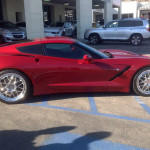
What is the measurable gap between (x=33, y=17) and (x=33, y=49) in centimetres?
1169

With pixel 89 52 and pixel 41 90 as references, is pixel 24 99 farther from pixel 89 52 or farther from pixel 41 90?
pixel 89 52

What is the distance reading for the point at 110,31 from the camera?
15.1 meters

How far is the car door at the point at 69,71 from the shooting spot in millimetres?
4570

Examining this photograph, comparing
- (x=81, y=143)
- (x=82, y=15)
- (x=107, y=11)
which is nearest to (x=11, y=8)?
(x=82, y=15)

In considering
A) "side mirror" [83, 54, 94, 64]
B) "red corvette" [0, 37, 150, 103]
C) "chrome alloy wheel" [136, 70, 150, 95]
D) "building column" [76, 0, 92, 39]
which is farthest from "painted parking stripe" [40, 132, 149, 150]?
"building column" [76, 0, 92, 39]

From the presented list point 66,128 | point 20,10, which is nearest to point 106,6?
point 20,10

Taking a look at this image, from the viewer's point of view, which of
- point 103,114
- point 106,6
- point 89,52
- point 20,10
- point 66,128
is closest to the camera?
point 66,128

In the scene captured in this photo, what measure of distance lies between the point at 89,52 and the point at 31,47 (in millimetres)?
1247

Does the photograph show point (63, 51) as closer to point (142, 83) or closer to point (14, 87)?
point (14, 87)

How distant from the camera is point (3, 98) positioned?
179 inches

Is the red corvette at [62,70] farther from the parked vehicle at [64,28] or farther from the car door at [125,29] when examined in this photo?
the parked vehicle at [64,28]

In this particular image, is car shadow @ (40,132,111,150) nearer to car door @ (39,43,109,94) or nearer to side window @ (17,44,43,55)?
car door @ (39,43,109,94)

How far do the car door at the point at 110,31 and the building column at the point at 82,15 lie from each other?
17.3ft

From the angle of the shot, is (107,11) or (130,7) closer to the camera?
(107,11)
